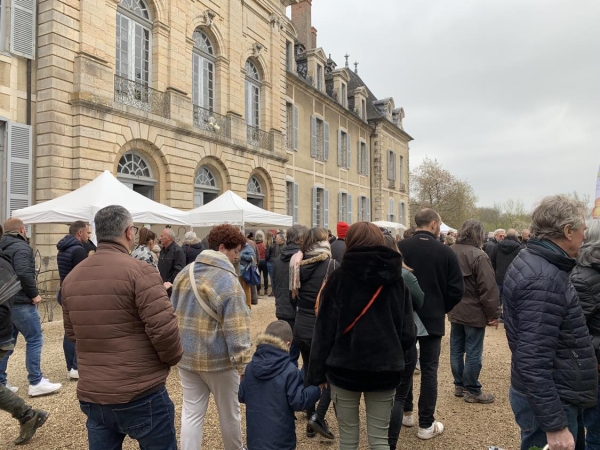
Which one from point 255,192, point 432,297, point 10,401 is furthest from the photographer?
point 255,192

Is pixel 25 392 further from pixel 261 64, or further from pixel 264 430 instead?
pixel 261 64

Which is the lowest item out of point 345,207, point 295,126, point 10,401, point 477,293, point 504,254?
point 10,401

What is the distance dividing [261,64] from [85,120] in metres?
8.22

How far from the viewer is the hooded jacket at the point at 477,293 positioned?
430cm

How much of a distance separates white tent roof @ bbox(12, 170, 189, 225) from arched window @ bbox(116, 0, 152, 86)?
461 centimetres

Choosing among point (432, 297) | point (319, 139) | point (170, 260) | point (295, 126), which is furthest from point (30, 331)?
point (319, 139)

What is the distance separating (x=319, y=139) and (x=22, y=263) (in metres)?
17.9

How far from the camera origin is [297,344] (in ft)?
12.6

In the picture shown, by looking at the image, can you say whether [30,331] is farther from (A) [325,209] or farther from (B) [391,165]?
(B) [391,165]

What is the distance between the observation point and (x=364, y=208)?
2622cm

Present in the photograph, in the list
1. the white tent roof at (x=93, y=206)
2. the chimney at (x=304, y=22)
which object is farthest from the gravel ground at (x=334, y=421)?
the chimney at (x=304, y=22)

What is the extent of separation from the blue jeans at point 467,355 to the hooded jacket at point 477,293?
0.11 metres

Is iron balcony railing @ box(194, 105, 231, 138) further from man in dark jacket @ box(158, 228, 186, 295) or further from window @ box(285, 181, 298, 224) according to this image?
man in dark jacket @ box(158, 228, 186, 295)

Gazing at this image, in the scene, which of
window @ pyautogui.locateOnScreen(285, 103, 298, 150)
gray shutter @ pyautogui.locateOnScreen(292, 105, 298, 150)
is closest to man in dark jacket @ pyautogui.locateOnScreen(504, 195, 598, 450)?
window @ pyautogui.locateOnScreen(285, 103, 298, 150)
